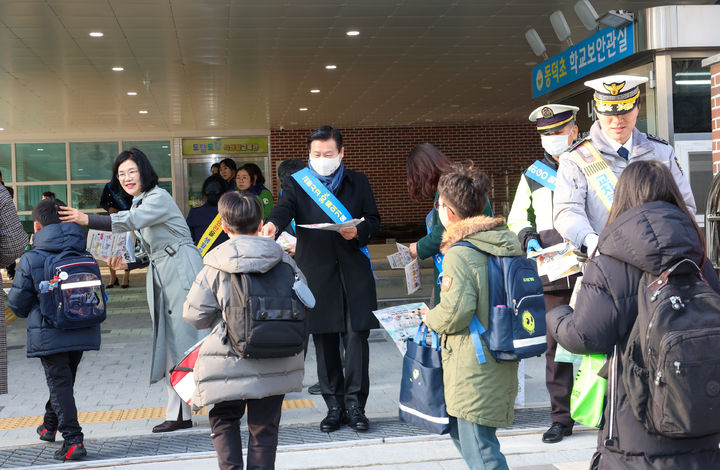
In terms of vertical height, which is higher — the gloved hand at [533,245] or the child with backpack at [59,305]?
the gloved hand at [533,245]

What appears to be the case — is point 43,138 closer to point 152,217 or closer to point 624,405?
point 152,217

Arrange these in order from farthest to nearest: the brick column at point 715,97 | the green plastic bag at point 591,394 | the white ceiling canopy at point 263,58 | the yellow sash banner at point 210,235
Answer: the white ceiling canopy at point 263,58
the yellow sash banner at point 210,235
the brick column at point 715,97
the green plastic bag at point 591,394

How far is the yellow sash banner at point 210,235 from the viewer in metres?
5.79

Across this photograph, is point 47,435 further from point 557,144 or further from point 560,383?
point 557,144

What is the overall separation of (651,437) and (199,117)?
17696mm

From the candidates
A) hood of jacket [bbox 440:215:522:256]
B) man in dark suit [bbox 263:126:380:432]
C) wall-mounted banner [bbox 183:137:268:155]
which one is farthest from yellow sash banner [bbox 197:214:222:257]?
wall-mounted banner [bbox 183:137:268:155]

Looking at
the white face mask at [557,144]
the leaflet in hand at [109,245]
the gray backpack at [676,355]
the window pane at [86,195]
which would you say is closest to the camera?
the gray backpack at [676,355]

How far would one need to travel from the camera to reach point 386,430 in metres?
4.63

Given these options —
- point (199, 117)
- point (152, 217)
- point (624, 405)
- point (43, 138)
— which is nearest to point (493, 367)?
point (624, 405)

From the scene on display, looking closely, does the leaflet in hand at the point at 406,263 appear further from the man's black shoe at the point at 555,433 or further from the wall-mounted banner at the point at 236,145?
the wall-mounted banner at the point at 236,145

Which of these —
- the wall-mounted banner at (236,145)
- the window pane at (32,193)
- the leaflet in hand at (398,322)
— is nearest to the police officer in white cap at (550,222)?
the leaflet in hand at (398,322)

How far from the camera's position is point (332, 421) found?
15.3 feet

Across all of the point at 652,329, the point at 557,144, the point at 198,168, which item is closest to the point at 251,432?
the point at 652,329

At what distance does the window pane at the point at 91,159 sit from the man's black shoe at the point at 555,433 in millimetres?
19263
